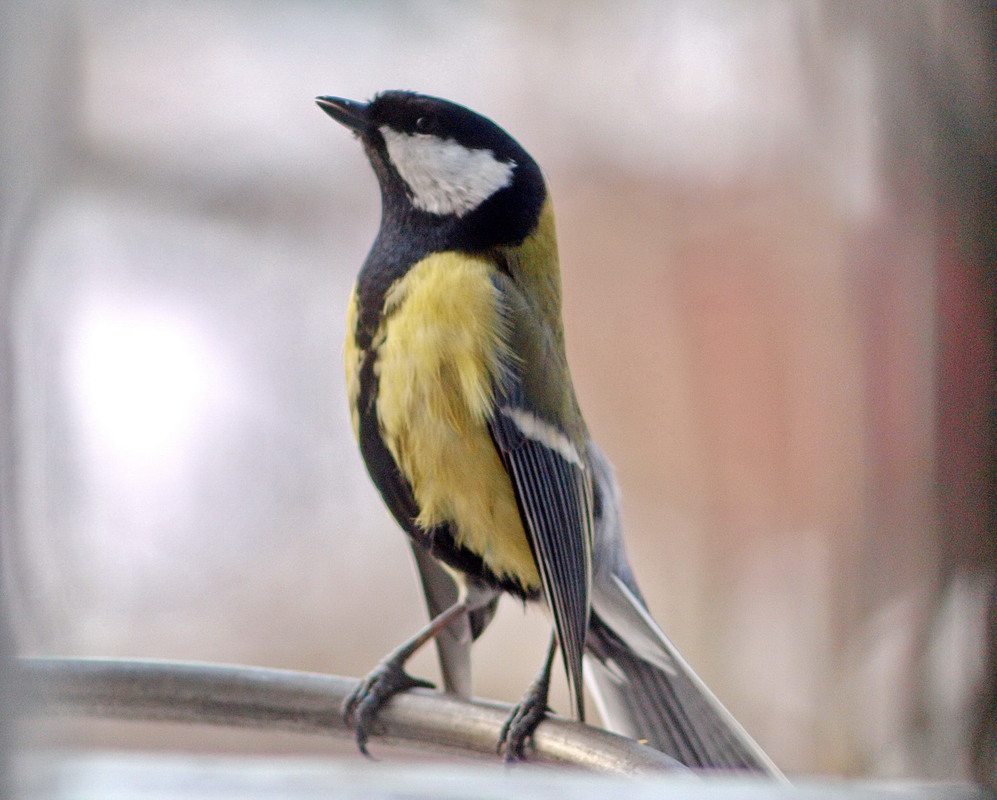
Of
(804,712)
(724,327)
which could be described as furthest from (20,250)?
(804,712)

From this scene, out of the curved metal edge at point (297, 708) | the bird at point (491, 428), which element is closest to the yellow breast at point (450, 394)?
the bird at point (491, 428)

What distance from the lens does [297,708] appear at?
620 millimetres

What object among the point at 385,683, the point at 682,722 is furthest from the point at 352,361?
the point at 682,722

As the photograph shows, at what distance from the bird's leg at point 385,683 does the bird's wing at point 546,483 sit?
10 centimetres

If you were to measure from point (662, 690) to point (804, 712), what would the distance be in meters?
0.14

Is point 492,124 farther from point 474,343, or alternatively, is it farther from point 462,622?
point 462,622

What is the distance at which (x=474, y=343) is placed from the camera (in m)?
0.59

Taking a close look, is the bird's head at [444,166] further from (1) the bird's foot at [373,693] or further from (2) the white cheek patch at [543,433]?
(1) the bird's foot at [373,693]

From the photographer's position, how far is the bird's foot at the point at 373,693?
2.10ft

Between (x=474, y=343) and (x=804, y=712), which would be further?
(x=804, y=712)

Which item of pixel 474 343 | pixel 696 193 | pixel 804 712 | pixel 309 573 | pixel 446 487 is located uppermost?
pixel 696 193

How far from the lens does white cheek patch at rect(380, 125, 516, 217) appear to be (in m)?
0.62

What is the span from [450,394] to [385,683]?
238 millimetres

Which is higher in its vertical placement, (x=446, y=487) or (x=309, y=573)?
(x=446, y=487)
